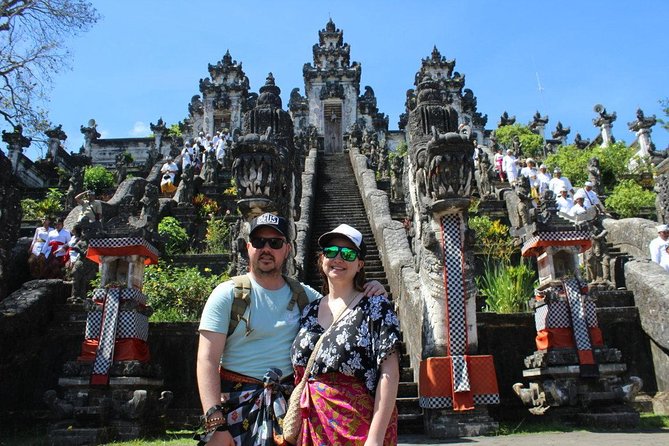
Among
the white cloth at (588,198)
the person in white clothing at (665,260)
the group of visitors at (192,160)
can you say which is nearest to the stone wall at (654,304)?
the person in white clothing at (665,260)

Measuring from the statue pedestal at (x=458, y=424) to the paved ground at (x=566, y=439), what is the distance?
13cm

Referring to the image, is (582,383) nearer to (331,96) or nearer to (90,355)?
(90,355)

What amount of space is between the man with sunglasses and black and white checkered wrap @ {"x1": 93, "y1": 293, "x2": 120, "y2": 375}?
12.9 feet

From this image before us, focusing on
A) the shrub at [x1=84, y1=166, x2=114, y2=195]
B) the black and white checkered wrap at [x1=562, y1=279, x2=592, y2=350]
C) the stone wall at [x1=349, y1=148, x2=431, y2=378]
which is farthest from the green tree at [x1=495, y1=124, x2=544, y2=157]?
the black and white checkered wrap at [x1=562, y1=279, x2=592, y2=350]

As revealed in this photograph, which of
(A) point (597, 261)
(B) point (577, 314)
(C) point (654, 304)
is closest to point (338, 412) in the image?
(B) point (577, 314)

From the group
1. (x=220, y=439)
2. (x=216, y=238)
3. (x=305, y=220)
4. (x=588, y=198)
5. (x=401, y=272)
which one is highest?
(x=588, y=198)

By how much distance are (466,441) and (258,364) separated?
3.30m

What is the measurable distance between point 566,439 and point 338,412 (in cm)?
354

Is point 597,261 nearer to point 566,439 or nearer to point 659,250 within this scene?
point 659,250

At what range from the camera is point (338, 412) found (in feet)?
8.05

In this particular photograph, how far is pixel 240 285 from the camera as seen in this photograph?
8.93ft

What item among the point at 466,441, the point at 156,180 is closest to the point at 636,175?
the point at 156,180

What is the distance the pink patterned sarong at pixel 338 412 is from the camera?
7.97ft

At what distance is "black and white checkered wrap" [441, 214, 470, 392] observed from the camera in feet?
18.8
